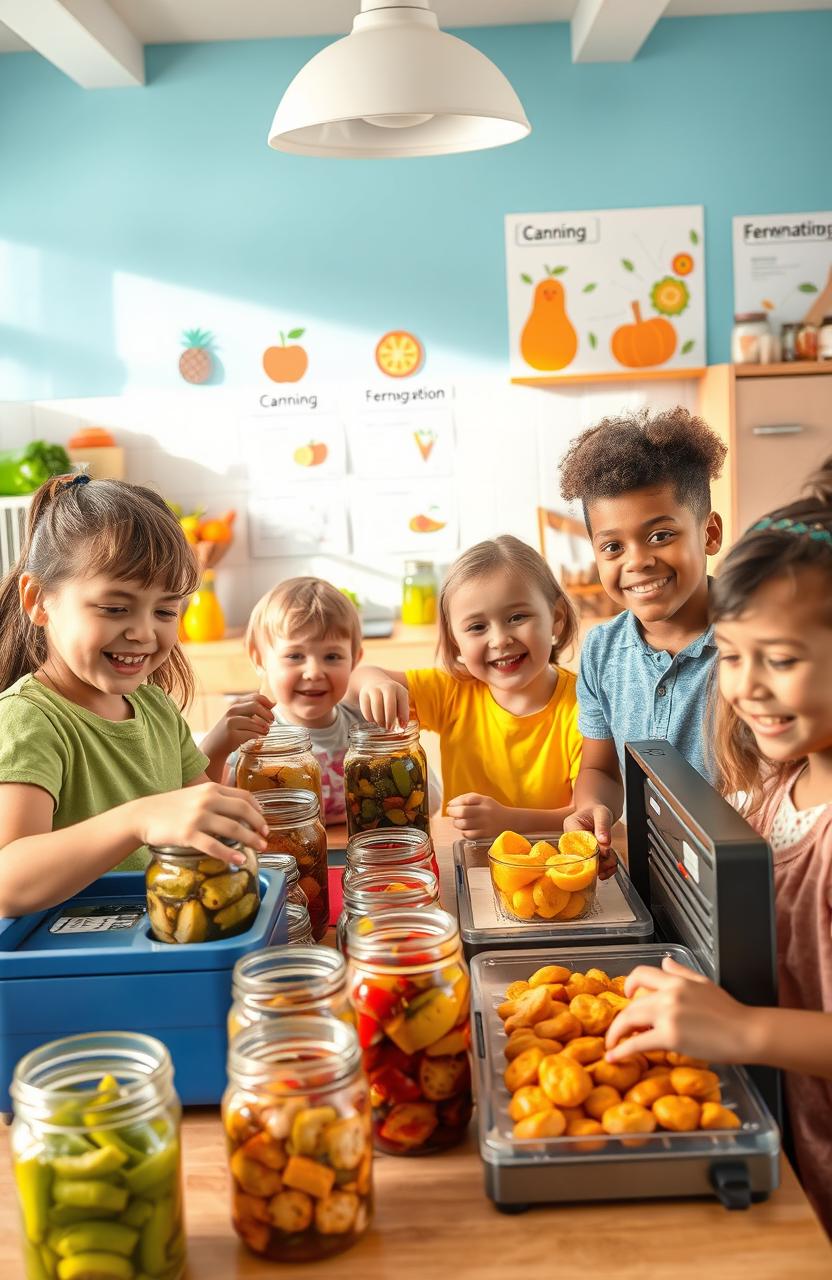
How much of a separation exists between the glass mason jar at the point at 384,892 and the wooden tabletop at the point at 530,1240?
22 centimetres

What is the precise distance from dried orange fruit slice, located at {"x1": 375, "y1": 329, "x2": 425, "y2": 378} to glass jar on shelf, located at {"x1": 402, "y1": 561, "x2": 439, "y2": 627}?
622 mm

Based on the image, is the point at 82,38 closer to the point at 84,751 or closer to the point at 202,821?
the point at 84,751

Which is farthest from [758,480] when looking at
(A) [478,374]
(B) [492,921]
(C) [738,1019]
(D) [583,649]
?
(C) [738,1019]

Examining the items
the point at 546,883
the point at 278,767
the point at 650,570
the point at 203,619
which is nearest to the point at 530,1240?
the point at 546,883

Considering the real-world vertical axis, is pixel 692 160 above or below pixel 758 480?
above

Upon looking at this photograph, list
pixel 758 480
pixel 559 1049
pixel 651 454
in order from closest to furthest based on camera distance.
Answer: pixel 559 1049, pixel 651 454, pixel 758 480

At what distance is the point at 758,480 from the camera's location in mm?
3277

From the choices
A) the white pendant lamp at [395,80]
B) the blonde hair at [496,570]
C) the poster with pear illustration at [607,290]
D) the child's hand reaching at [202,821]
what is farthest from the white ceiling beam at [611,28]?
the child's hand reaching at [202,821]

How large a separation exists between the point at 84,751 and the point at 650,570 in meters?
0.73

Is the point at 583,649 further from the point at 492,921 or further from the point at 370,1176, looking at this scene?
the point at 370,1176

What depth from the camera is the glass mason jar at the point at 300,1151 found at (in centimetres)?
66

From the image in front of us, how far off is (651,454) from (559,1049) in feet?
2.91

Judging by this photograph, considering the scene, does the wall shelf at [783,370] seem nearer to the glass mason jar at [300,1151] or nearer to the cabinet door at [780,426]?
the cabinet door at [780,426]

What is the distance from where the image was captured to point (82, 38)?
3.04 meters
